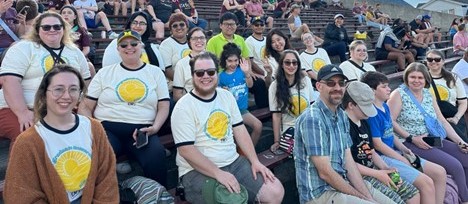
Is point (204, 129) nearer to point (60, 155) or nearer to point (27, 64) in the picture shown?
point (60, 155)

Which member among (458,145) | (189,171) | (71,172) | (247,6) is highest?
(247,6)

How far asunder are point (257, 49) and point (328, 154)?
314 cm

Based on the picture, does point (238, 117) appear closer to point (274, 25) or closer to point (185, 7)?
point (185, 7)

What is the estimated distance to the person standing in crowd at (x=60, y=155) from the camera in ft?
8.26

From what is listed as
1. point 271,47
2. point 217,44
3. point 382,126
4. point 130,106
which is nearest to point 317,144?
point 382,126

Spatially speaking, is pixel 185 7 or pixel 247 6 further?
pixel 247 6

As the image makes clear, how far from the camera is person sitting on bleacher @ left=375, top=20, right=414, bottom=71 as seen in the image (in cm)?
981

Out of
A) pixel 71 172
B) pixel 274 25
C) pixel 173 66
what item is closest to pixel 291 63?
pixel 173 66

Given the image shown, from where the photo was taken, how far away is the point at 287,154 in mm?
4477

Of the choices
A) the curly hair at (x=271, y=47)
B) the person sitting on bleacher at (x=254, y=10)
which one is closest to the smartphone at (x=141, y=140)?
the curly hair at (x=271, y=47)

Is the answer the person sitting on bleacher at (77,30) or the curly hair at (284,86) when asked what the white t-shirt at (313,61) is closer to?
the curly hair at (284,86)

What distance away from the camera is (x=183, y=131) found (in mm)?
3480

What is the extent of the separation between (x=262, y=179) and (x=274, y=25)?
10142 mm

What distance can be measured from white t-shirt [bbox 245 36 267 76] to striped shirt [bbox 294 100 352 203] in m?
2.68
